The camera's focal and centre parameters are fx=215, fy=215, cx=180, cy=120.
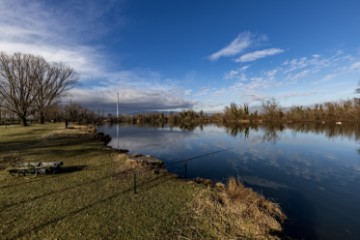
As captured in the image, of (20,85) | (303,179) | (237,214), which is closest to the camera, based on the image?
(237,214)

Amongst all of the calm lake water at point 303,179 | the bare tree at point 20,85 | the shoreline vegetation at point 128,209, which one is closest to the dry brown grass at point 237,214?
the shoreline vegetation at point 128,209

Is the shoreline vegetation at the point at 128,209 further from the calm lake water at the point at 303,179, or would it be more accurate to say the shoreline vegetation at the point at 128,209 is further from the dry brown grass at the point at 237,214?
the calm lake water at the point at 303,179

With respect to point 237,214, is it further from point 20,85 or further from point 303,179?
point 20,85

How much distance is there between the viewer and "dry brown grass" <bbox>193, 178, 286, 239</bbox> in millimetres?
5348

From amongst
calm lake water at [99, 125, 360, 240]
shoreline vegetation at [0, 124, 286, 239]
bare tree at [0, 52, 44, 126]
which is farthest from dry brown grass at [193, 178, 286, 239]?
bare tree at [0, 52, 44, 126]

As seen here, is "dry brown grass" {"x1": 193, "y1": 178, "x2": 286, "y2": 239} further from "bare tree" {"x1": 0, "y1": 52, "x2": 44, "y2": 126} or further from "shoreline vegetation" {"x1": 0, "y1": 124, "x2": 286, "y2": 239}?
"bare tree" {"x1": 0, "y1": 52, "x2": 44, "y2": 126}

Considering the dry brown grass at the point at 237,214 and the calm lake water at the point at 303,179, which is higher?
Answer: the dry brown grass at the point at 237,214

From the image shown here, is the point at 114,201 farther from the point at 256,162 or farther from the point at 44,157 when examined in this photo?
the point at 256,162

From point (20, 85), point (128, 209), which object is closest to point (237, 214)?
point (128, 209)

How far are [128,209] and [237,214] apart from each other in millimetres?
3184

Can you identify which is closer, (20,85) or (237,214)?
(237,214)

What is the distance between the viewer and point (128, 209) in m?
6.43

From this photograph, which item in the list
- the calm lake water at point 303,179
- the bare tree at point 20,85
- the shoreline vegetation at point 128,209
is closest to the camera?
the shoreline vegetation at point 128,209

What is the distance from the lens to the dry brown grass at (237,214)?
5.35 meters
